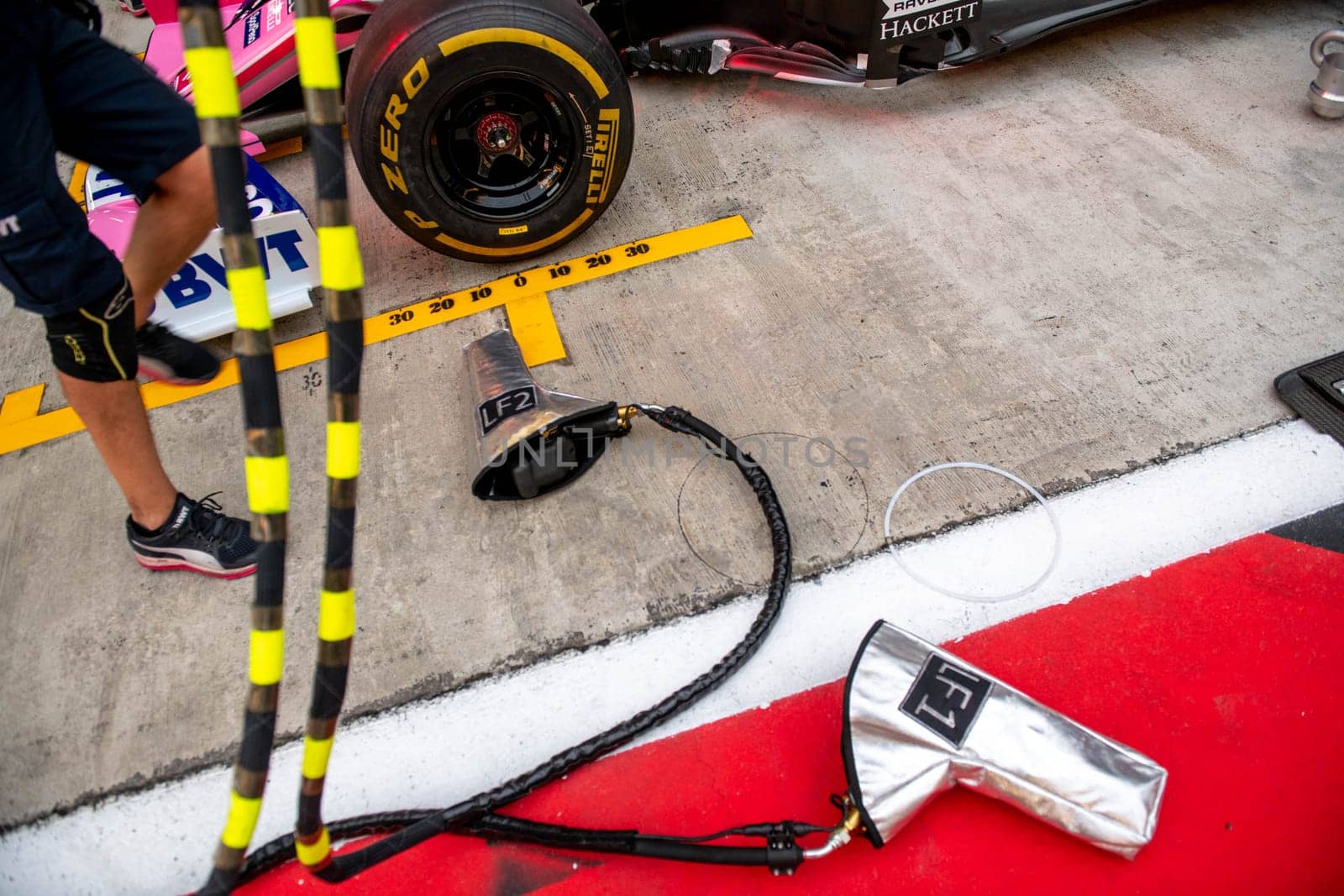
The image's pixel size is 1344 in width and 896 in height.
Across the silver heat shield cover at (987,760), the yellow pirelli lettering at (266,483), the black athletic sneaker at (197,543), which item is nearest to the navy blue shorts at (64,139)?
the black athletic sneaker at (197,543)

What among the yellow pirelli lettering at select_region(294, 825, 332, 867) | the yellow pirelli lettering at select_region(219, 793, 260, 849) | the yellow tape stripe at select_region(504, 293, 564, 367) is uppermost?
the yellow pirelli lettering at select_region(219, 793, 260, 849)

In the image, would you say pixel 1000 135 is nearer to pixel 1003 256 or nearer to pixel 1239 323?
pixel 1003 256

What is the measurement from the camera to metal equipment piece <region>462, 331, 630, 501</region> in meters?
1.97

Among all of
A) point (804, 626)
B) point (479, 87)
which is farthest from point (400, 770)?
point (479, 87)

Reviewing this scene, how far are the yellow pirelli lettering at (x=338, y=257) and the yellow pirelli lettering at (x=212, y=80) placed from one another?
5.8 inches

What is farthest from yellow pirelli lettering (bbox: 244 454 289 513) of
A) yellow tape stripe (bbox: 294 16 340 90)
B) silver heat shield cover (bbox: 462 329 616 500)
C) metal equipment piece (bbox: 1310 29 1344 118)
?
metal equipment piece (bbox: 1310 29 1344 118)

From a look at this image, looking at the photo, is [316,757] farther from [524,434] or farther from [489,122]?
[489,122]

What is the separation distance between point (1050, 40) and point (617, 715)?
129 inches

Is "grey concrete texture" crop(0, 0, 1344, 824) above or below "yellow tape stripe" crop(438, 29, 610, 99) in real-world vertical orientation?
below

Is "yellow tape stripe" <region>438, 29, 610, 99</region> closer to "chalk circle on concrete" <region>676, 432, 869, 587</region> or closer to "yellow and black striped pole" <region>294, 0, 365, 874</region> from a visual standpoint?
"chalk circle on concrete" <region>676, 432, 869, 587</region>

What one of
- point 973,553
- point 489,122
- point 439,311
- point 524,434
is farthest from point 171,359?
point 973,553

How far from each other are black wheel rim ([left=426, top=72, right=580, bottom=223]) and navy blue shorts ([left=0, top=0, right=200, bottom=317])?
0.79m

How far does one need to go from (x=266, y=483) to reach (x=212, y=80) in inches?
17.0

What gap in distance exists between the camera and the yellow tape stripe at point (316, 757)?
3.52 ft
